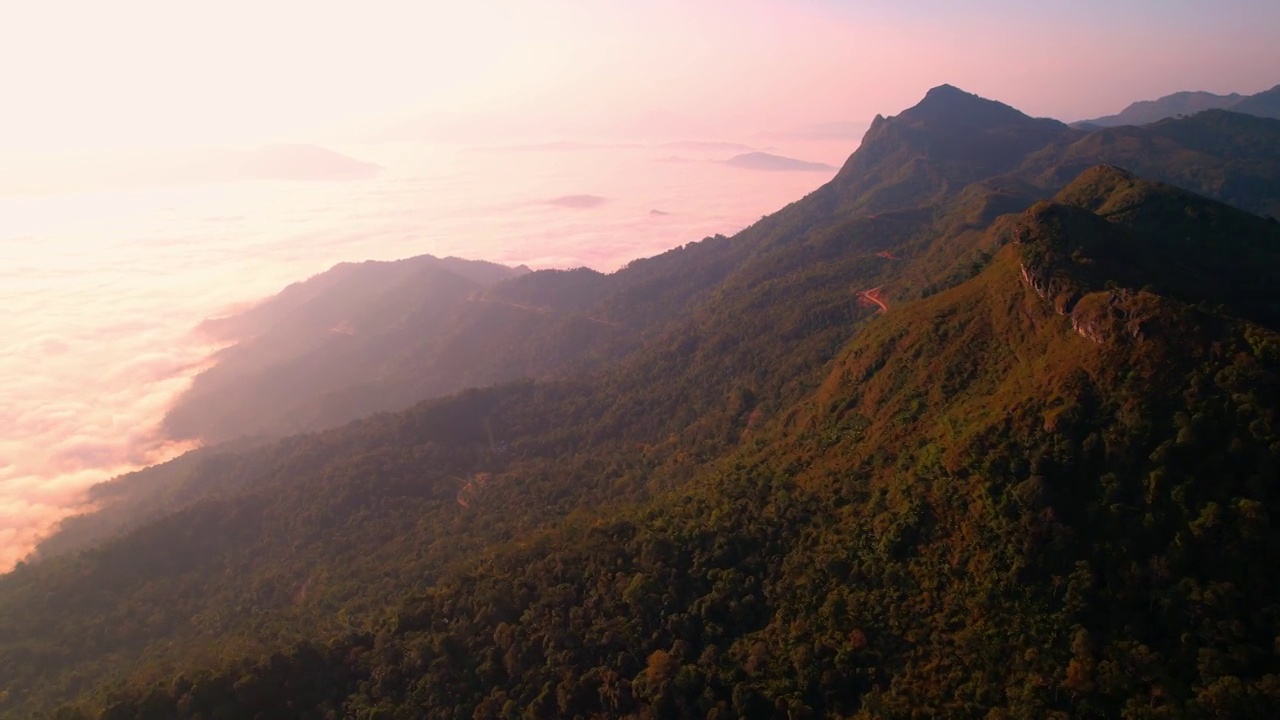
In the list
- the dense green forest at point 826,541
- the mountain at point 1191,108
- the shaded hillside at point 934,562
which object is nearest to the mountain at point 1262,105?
the mountain at point 1191,108

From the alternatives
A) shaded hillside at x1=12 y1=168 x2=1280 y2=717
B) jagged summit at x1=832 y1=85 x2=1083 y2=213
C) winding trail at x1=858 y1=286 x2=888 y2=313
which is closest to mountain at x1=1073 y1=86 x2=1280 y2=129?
jagged summit at x1=832 y1=85 x2=1083 y2=213

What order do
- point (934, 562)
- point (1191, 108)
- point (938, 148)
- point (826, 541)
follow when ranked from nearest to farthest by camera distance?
point (934, 562), point (826, 541), point (938, 148), point (1191, 108)

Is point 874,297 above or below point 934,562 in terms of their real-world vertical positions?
above

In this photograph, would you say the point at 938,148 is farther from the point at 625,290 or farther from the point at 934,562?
the point at 934,562

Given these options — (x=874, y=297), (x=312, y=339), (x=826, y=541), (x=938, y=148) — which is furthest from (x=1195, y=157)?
(x=312, y=339)

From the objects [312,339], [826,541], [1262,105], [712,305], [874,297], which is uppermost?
[1262,105]
